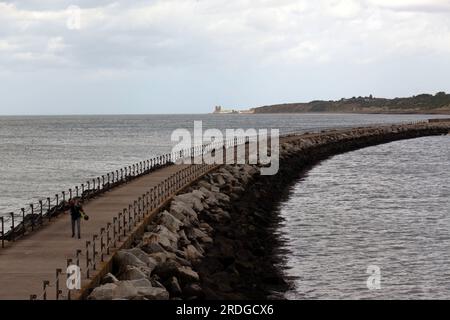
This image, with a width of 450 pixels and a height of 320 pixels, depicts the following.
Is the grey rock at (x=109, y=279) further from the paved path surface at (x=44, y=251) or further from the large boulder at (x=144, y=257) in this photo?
the large boulder at (x=144, y=257)

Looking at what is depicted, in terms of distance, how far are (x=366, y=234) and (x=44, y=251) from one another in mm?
14739

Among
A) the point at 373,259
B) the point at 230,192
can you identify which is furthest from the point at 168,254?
the point at 230,192

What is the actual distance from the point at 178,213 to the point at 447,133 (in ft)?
340

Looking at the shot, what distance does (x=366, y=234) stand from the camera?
28.9 m

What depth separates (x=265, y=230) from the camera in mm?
28625

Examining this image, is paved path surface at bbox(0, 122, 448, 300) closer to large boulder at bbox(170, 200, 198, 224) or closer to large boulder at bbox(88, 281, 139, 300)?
large boulder at bbox(88, 281, 139, 300)

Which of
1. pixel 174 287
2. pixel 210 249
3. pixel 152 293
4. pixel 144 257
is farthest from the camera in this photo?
pixel 210 249

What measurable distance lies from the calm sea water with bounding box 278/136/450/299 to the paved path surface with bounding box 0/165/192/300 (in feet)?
18.7

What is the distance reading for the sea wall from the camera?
16156 millimetres

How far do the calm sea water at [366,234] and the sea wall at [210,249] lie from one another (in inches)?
37.8

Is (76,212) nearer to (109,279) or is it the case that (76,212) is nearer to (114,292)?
(109,279)

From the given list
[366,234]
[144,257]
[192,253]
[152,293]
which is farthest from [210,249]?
Answer: [366,234]
